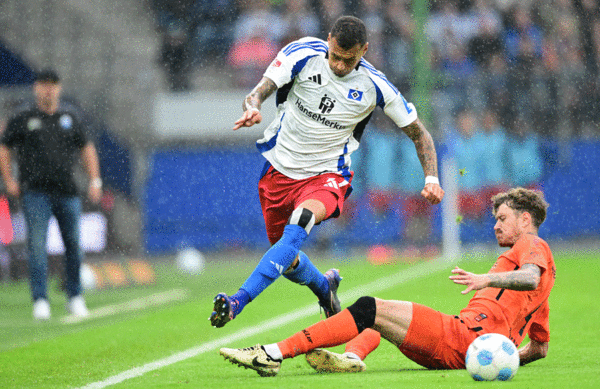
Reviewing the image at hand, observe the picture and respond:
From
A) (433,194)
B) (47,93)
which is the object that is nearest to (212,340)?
(433,194)

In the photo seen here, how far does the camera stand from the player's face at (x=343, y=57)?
5.48m

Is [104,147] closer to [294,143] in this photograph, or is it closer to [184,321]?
[184,321]

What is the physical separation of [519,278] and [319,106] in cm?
207

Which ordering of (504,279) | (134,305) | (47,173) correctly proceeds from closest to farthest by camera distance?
(504,279) → (47,173) → (134,305)

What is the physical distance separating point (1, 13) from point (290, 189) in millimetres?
13015

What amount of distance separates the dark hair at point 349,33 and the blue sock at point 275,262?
46.0 inches

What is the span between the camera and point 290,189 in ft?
19.5

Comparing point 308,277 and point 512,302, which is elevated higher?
point 512,302

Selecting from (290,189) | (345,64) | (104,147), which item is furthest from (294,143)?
(104,147)

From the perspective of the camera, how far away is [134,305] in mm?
10109

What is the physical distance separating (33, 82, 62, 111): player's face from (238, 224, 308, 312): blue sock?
4684 mm

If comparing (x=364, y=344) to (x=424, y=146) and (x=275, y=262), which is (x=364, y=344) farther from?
(x=424, y=146)

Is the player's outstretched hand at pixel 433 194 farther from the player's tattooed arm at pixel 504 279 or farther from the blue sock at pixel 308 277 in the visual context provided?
the player's tattooed arm at pixel 504 279

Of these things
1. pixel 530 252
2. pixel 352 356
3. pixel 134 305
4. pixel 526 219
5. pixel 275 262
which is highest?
pixel 526 219
